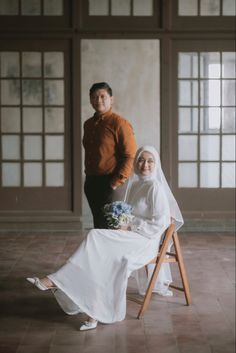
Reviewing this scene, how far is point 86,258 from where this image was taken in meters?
3.52

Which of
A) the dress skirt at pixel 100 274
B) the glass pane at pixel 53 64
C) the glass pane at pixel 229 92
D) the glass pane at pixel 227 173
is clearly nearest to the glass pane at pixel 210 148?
the glass pane at pixel 227 173

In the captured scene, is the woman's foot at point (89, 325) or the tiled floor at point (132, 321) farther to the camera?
the woman's foot at point (89, 325)

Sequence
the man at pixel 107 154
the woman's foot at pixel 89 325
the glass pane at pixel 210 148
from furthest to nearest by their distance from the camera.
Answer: the glass pane at pixel 210 148
the man at pixel 107 154
the woman's foot at pixel 89 325

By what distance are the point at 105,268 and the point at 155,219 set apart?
459 millimetres

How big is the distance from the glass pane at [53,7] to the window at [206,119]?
140cm

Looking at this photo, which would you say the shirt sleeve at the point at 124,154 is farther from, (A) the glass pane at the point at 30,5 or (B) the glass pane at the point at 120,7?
(A) the glass pane at the point at 30,5

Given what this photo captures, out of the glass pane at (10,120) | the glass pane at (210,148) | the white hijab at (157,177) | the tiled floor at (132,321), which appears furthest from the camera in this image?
the glass pane at (210,148)

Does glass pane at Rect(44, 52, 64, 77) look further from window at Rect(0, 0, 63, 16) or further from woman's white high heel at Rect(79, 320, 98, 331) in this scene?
woman's white high heel at Rect(79, 320, 98, 331)

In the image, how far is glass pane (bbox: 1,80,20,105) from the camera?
6.85 m

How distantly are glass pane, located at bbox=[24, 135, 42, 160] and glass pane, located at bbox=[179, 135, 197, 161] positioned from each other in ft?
5.12

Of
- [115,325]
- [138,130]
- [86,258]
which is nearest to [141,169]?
[86,258]

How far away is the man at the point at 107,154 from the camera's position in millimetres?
4258

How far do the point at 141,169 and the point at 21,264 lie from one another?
1803 millimetres

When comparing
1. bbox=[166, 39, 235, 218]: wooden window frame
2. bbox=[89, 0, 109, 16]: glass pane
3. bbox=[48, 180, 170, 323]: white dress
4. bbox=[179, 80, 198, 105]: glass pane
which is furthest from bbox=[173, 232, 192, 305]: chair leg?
bbox=[89, 0, 109, 16]: glass pane
